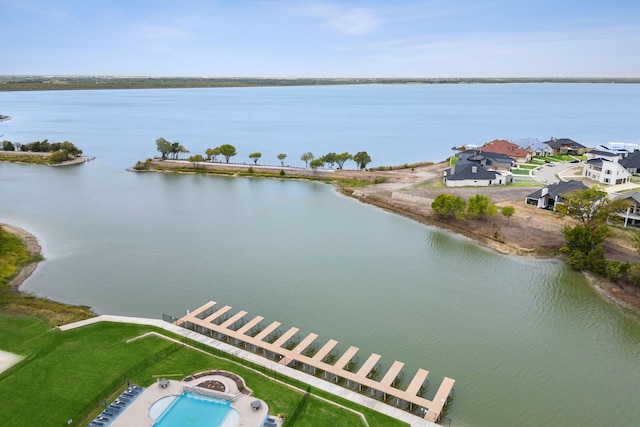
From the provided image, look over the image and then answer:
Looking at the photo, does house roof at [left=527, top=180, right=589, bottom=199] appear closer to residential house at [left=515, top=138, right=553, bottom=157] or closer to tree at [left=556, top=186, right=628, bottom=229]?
tree at [left=556, top=186, right=628, bottom=229]

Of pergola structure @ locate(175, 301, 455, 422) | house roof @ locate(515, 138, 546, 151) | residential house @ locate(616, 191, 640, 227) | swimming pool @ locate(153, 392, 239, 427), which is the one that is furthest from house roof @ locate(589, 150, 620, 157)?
swimming pool @ locate(153, 392, 239, 427)

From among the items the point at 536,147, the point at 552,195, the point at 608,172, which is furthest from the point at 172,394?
the point at 536,147

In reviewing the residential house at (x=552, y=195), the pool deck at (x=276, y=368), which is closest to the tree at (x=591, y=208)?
the residential house at (x=552, y=195)

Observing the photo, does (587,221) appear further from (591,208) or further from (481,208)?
(481,208)

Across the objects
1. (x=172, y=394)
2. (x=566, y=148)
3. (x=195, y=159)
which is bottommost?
(x=172, y=394)

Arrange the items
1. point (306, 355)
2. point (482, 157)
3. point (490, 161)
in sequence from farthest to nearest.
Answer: point (490, 161)
point (482, 157)
point (306, 355)

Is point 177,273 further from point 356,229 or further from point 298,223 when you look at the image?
point 356,229

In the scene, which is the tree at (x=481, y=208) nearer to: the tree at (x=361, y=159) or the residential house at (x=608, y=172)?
the residential house at (x=608, y=172)
